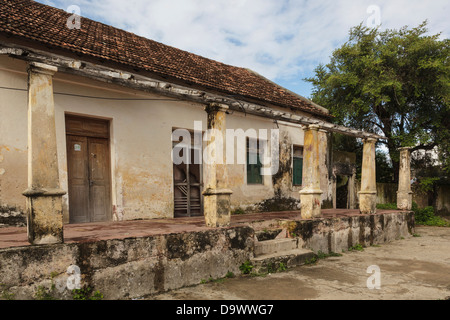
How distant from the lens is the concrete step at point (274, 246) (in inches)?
225

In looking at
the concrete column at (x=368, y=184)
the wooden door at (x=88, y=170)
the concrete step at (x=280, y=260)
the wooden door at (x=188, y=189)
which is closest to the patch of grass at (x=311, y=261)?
the concrete step at (x=280, y=260)

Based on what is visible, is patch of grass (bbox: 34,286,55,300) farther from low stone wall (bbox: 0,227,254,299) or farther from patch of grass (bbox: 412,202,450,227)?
patch of grass (bbox: 412,202,450,227)

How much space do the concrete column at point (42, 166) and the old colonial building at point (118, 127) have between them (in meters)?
0.01

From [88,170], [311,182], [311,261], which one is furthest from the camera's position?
[88,170]

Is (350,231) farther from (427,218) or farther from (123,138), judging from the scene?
(427,218)

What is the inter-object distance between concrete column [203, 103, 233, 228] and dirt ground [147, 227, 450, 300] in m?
0.99

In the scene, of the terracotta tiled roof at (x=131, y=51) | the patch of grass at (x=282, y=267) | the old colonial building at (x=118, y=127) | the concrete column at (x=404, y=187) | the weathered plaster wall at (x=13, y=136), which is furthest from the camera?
the concrete column at (x=404, y=187)

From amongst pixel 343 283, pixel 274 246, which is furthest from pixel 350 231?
pixel 343 283

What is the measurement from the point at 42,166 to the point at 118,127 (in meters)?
3.73

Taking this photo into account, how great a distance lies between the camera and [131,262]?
160 inches

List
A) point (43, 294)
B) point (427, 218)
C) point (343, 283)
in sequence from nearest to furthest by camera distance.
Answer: point (43, 294), point (343, 283), point (427, 218)

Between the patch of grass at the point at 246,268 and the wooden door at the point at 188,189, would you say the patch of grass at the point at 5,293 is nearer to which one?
the patch of grass at the point at 246,268

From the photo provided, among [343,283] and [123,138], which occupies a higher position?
[123,138]
